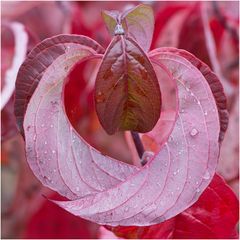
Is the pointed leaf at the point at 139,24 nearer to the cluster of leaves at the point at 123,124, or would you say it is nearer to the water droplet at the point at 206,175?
the cluster of leaves at the point at 123,124

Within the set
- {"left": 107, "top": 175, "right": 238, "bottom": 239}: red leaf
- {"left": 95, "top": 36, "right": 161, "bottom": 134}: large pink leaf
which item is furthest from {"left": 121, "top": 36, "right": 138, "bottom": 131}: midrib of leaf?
{"left": 107, "top": 175, "right": 238, "bottom": 239}: red leaf

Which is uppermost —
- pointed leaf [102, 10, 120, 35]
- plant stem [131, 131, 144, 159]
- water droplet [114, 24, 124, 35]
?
pointed leaf [102, 10, 120, 35]

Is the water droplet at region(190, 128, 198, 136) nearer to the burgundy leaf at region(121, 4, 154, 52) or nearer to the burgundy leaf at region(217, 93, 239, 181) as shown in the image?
the burgundy leaf at region(121, 4, 154, 52)

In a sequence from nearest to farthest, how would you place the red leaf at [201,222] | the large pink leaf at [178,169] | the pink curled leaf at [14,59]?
the large pink leaf at [178,169] < the red leaf at [201,222] < the pink curled leaf at [14,59]

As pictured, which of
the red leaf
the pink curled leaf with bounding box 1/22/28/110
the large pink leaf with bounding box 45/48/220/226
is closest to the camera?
the large pink leaf with bounding box 45/48/220/226

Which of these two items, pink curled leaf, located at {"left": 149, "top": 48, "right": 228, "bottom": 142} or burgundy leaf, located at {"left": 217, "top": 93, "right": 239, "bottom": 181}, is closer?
pink curled leaf, located at {"left": 149, "top": 48, "right": 228, "bottom": 142}

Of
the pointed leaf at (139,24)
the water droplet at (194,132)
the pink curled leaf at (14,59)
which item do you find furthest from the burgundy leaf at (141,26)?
the pink curled leaf at (14,59)

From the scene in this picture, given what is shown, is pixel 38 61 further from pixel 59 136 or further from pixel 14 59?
pixel 14 59
